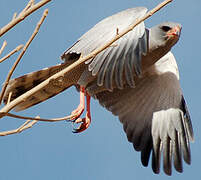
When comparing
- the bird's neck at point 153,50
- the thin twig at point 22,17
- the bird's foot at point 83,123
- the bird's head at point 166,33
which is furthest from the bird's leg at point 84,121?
the thin twig at point 22,17

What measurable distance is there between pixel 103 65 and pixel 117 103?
2154mm

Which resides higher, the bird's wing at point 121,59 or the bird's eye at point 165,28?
the bird's eye at point 165,28

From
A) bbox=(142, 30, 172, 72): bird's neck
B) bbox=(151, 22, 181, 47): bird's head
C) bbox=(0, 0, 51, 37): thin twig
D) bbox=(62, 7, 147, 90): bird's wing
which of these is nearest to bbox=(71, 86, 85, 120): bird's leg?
bbox=(142, 30, 172, 72): bird's neck

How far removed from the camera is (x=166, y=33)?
6715 millimetres

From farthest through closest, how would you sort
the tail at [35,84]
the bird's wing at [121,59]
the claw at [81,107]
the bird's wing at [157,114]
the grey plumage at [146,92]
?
1. the bird's wing at [157,114]
2. the claw at [81,107]
3. the tail at [35,84]
4. the grey plumage at [146,92]
5. the bird's wing at [121,59]

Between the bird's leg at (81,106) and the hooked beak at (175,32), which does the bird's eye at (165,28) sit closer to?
the hooked beak at (175,32)

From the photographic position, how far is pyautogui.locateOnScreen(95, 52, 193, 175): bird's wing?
7359 mm

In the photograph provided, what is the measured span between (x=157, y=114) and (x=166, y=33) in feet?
4.69

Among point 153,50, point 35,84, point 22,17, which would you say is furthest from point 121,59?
point 22,17

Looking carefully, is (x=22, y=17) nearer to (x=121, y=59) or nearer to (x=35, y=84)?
(x=121, y=59)

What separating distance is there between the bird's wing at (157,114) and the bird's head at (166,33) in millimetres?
784

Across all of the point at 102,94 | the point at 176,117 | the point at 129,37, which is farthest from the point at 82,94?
the point at 129,37

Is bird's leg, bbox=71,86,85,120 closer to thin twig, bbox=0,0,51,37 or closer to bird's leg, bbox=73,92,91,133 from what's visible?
Result: bird's leg, bbox=73,92,91,133

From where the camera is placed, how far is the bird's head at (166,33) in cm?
664
